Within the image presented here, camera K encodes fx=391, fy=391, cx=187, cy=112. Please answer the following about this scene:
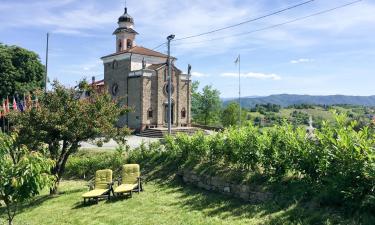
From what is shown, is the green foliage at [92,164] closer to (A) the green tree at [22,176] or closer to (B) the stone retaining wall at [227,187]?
(B) the stone retaining wall at [227,187]

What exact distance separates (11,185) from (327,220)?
248 inches

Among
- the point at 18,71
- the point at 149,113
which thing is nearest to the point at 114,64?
the point at 149,113

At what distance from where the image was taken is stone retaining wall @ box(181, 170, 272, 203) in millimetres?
10870

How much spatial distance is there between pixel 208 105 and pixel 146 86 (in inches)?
857

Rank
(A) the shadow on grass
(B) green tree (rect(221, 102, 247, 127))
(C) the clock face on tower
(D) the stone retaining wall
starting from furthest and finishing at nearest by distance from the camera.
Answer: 1. (B) green tree (rect(221, 102, 247, 127))
2. (C) the clock face on tower
3. (A) the shadow on grass
4. (D) the stone retaining wall

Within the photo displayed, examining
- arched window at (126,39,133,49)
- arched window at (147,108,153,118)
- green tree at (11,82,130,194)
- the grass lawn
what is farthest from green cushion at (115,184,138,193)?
arched window at (126,39,133,49)

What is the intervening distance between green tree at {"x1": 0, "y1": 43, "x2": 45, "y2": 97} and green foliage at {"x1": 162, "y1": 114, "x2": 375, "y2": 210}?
124 feet

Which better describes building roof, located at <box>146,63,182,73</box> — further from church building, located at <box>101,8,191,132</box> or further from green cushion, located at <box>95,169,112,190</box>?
green cushion, located at <box>95,169,112,190</box>

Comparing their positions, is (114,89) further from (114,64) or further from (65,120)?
(65,120)

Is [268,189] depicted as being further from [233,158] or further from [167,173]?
[167,173]

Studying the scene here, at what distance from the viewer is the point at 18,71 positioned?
46375 millimetres

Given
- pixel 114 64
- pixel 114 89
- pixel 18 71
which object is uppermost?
pixel 114 64

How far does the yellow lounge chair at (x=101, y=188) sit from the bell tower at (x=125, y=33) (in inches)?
1372

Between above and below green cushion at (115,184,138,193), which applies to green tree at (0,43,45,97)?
above
